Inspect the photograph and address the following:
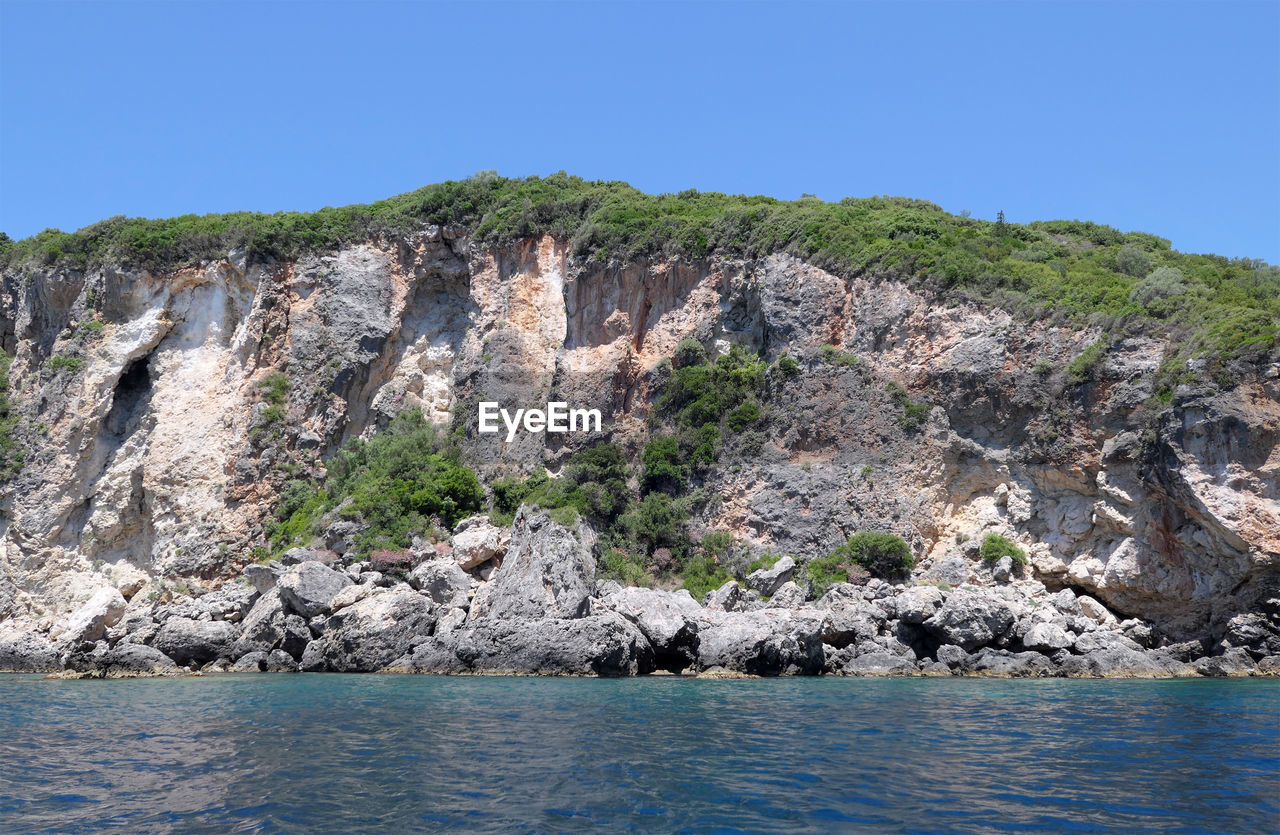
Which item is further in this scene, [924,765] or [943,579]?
[943,579]

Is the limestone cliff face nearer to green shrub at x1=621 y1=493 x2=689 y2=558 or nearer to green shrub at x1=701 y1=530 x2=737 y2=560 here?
green shrub at x1=701 y1=530 x2=737 y2=560

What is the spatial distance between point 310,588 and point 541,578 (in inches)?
303

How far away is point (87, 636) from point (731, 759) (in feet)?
88.2

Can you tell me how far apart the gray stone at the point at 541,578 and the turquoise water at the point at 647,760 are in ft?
20.2

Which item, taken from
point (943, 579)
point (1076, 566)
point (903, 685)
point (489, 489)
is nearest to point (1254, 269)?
point (1076, 566)

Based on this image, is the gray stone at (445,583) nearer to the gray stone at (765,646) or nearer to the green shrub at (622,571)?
the green shrub at (622,571)

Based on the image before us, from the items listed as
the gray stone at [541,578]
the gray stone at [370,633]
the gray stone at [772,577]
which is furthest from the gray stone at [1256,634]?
the gray stone at [370,633]

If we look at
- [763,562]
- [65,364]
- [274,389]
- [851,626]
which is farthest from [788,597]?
[65,364]

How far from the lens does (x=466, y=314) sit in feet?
152

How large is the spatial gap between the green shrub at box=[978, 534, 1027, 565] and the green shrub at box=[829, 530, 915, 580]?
2409 mm

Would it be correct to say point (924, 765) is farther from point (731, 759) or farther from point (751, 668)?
point (751, 668)

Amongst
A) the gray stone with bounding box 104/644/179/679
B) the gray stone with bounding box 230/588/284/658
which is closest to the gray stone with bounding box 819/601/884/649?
the gray stone with bounding box 230/588/284/658

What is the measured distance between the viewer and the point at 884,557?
31578 mm

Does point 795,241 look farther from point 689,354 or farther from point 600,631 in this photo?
point 600,631
